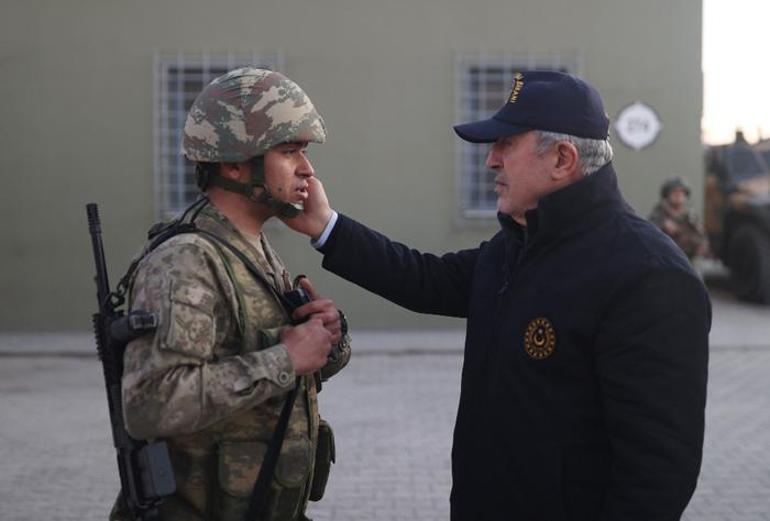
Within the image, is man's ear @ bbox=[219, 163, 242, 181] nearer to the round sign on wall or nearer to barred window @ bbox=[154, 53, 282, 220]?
barred window @ bbox=[154, 53, 282, 220]

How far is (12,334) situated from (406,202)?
395cm

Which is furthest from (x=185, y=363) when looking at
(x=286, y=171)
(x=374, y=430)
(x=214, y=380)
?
(x=374, y=430)

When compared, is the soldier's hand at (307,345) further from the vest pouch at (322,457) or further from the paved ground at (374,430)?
the paved ground at (374,430)

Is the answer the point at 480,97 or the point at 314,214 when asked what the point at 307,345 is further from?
the point at 480,97

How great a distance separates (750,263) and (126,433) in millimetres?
11333

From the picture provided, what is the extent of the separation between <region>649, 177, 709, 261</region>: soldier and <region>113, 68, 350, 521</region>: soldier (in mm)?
7305

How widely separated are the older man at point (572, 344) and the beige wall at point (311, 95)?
764 centimetres

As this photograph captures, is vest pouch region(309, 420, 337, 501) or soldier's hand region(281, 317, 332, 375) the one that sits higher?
soldier's hand region(281, 317, 332, 375)

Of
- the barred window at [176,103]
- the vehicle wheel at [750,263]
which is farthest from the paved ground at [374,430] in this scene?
the vehicle wheel at [750,263]

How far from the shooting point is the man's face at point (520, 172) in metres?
2.58

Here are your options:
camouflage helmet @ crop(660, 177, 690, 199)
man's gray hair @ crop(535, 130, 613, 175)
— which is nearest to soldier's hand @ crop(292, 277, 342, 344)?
man's gray hair @ crop(535, 130, 613, 175)

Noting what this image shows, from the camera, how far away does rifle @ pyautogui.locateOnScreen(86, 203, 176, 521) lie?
2.34m

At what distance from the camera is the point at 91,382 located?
848 cm

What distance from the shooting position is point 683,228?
31.5 ft
